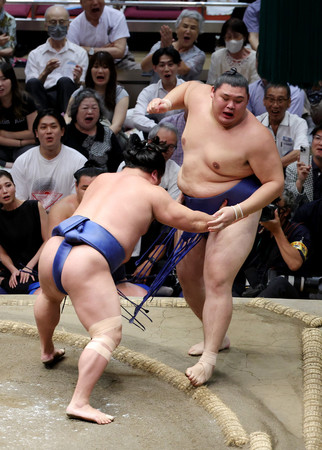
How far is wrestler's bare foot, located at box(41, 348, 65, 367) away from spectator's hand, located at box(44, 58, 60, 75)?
8.45ft

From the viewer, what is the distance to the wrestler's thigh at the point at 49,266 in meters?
2.47

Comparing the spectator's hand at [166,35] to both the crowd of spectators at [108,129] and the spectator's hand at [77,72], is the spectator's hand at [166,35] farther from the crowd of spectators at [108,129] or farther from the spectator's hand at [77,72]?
the spectator's hand at [77,72]

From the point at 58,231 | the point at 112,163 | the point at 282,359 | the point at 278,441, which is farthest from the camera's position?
the point at 112,163

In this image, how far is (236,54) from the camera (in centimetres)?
504

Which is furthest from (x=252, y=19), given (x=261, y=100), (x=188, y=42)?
(x=261, y=100)

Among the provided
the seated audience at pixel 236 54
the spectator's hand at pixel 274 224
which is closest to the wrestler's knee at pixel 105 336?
the spectator's hand at pixel 274 224

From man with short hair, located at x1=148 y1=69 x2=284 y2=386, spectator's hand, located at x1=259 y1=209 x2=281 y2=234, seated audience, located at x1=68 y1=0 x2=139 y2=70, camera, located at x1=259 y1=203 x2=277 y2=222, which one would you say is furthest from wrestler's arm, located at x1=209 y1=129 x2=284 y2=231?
seated audience, located at x1=68 y1=0 x2=139 y2=70

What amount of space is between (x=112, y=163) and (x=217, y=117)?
5.82ft

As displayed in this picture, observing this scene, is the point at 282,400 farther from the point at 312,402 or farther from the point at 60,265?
the point at 60,265

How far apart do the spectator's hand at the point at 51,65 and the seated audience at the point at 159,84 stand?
63 cm

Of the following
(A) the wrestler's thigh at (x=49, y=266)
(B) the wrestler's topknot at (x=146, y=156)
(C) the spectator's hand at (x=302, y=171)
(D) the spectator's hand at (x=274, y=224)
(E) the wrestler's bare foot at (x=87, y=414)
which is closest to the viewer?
(E) the wrestler's bare foot at (x=87, y=414)

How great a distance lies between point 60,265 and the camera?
242cm

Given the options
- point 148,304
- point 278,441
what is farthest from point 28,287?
point 278,441

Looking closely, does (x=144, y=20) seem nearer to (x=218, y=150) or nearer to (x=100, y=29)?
(x=100, y=29)
